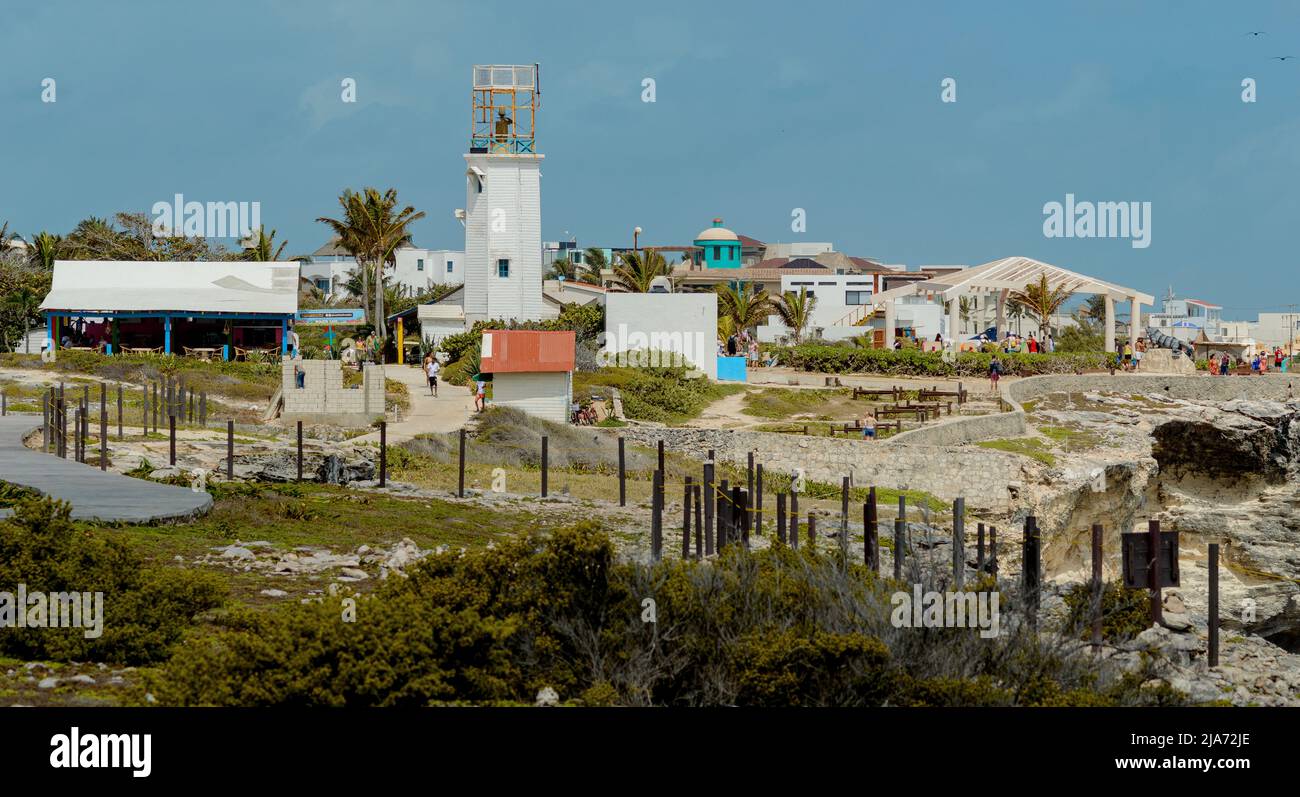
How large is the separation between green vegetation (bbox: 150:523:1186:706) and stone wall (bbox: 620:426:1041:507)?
65.6 ft

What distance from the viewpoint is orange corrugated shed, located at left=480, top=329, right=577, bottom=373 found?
38438mm

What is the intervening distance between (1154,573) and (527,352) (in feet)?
76.6

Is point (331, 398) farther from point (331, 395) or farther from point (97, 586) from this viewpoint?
point (97, 586)

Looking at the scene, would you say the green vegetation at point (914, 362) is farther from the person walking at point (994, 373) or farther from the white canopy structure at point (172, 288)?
the white canopy structure at point (172, 288)

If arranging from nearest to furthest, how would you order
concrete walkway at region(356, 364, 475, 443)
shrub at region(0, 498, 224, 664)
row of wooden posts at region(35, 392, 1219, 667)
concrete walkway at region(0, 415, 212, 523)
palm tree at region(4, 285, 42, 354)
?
shrub at region(0, 498, 224, 664) → row of wooden posts at region(35, 392, 1219, 667) → concrete walkway at region(0, 415, 212, 523) → concrete walkway at region(356, 364, 475, 443) → palm tree at region(4, 285, 42, 354)

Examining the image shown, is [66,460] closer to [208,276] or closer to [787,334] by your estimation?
[208,276]

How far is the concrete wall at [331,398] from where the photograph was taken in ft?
124

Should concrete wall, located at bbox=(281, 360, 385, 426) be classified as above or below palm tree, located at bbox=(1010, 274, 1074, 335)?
below

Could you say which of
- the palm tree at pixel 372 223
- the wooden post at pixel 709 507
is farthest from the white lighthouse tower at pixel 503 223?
the wooden post at pixel 709 507

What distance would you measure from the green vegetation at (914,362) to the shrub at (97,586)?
4517 cm

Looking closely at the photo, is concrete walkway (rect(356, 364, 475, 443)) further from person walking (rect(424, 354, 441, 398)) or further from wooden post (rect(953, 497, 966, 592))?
wooden post (rect(953, 497, 966, 592))

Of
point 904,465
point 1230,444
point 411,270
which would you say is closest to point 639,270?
point 1230,444

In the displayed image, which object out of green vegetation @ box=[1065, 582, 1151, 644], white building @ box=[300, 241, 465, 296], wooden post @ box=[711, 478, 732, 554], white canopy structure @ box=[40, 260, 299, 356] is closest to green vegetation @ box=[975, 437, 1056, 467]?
wooden post @ box=[711, 478, 732, 554]

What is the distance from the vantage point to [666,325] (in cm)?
5166
